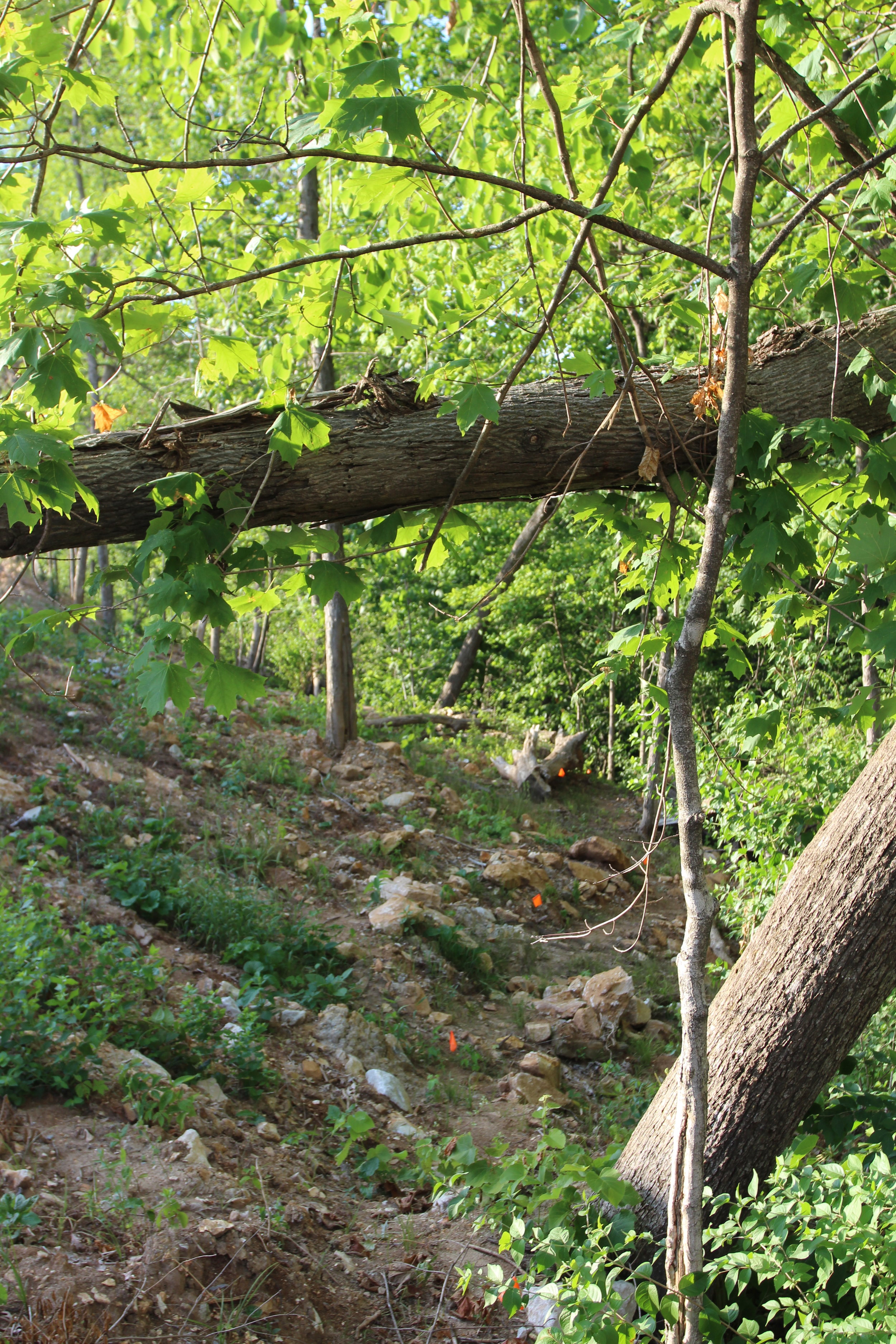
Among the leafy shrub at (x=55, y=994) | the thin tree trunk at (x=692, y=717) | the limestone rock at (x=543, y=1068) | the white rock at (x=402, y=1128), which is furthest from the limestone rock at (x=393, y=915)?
the thin tree trunk at (x=692, y=717)

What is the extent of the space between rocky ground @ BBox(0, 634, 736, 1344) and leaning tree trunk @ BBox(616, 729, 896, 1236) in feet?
1.91

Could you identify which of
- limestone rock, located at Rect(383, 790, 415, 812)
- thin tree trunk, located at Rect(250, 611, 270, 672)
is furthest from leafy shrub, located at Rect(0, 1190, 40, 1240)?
thin tree trunk, located at Rect(250, 611, 270, 672)

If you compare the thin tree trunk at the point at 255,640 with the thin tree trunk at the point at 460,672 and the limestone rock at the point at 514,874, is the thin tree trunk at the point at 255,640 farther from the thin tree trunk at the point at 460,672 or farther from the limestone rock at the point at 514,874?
the limestone rock at the point at 514,874

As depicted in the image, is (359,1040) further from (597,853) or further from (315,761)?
(597,853)

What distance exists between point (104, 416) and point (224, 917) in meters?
3.10

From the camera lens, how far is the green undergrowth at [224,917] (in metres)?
4.80

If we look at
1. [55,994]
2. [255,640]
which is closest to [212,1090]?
[55,994]

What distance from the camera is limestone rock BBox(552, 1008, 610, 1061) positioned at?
515cm

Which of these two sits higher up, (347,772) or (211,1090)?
(347,772)

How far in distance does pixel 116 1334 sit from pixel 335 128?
9.48ft

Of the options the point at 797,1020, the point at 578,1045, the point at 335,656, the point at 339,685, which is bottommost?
the point at 578,1045

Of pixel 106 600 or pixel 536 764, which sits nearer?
pixel 536 764

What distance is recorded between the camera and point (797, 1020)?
9.29ft

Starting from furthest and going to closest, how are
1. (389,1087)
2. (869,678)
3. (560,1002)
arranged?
(869,678), (560,1002), (389,1087)
